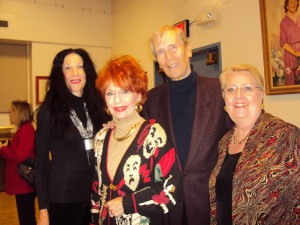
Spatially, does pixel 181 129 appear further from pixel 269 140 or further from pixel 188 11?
pixel 188 11

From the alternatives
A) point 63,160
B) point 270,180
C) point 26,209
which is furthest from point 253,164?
point 26,209

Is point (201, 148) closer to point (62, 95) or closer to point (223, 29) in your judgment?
point (62, 95)

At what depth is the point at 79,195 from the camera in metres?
1.80

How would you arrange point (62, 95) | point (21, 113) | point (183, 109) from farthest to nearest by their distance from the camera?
point (21, 113), point (62, 95), point (183, 109)

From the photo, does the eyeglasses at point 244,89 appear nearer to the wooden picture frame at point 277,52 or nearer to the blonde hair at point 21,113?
the wooden picture frame at point 277,52

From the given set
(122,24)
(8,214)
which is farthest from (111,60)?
(122,24)

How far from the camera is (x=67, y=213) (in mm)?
1789

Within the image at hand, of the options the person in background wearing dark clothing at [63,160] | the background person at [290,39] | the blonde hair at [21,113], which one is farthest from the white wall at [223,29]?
the blonde hair at [21,113]

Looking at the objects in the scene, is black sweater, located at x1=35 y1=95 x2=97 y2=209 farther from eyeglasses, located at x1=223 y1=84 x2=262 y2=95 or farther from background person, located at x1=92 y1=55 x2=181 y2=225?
eyeglasses, located at x1=223 y1=84 x2=262 y2=95

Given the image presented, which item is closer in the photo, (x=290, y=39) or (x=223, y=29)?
(x=290, y=39)

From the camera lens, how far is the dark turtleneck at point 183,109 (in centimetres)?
170

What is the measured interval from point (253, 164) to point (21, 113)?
2.85 meters

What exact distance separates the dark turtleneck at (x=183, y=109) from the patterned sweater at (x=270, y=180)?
0.37 m

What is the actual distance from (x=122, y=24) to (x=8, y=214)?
4383mm
